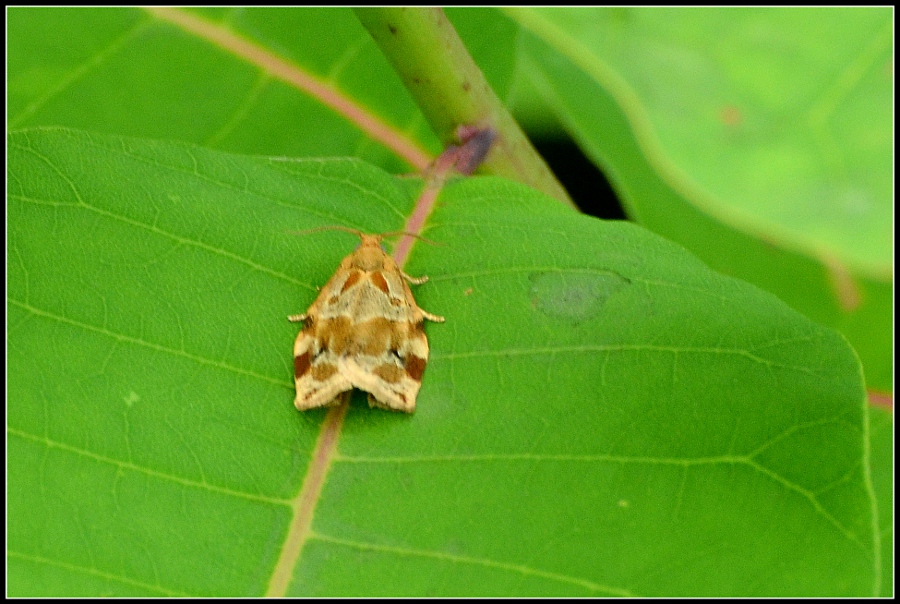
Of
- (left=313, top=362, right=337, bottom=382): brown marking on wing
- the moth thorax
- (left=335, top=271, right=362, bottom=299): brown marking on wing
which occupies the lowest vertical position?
(left=313, top=362, right=337, bottom=382): brown marking on wing

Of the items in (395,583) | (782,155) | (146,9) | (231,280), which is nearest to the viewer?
(782,155)

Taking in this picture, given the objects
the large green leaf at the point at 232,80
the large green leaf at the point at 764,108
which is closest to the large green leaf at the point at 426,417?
the large green leaf at the point at 232,80

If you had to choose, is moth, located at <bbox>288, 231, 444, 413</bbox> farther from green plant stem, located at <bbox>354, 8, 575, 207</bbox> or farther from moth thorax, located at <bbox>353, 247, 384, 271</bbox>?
green plant stem, located at <bbox>354, 8, 575, 207</bbox>

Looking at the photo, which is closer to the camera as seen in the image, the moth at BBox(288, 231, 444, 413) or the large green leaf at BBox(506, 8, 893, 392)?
the large green leaf at BBox(506, 8, 893, 392)

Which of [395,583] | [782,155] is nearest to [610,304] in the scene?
[395,583]

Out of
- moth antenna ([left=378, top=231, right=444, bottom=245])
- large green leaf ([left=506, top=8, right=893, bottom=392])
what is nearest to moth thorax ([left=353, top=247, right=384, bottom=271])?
moth antenna ([left=378, top=231, right=444, bottom=245])

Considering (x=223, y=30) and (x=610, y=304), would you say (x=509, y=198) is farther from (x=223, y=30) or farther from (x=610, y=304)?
(x=223, y=30)

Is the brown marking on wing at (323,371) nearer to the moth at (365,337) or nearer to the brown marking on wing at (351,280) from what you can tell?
the moth at (365,337)
